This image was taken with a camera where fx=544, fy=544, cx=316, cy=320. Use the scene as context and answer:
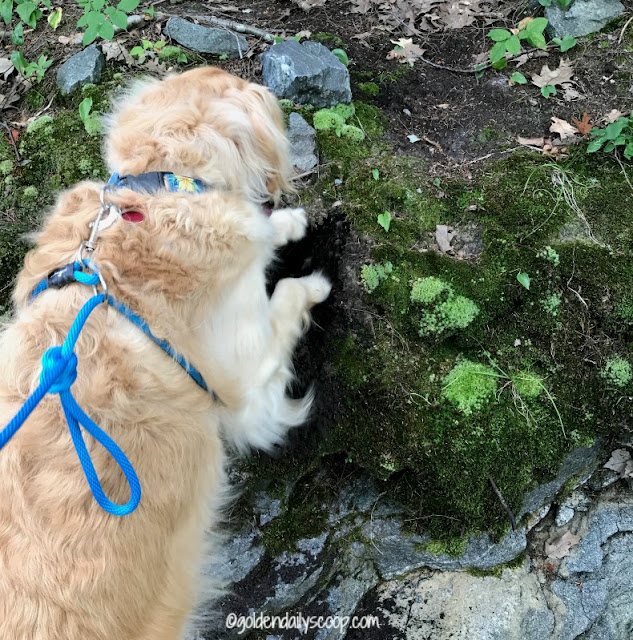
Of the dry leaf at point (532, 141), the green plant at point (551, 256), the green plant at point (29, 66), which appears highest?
the green plant at point (29, 66)

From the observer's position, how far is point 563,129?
11.6 ft

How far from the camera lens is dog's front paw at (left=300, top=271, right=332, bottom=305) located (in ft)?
9.69

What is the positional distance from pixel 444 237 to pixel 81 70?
2.94 meters

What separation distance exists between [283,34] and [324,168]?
169 centimetres

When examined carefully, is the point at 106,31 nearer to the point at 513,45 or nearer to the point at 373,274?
the point at 373,274

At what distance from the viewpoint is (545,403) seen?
2.86 meters

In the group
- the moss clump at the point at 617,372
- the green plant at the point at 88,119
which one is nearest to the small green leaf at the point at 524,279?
the moss clump at the point at 617,372

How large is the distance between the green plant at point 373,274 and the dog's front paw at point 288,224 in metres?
0.44

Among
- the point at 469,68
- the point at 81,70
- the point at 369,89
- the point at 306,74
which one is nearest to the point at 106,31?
the point at 81,70

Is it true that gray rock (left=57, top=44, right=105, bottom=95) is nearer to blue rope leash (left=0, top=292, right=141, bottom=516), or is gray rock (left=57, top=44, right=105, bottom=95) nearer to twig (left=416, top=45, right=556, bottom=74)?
twig (left=416, top=45, right=556, bottom=74)

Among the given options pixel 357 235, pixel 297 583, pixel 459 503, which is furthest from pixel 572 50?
pixel 297 583

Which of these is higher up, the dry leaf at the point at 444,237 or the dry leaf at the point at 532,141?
the dry leaf at the point at 532,141

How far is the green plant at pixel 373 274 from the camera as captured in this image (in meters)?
2.97

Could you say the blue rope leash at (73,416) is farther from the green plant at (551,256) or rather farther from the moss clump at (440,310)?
the green plant at (551,256)
